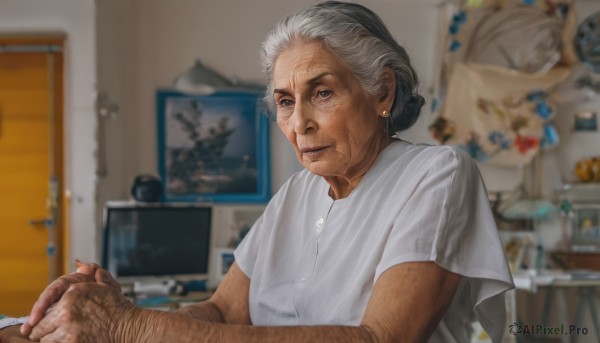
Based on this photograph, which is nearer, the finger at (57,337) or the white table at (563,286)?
the finger at (57,337)

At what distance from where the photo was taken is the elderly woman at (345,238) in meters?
1.18

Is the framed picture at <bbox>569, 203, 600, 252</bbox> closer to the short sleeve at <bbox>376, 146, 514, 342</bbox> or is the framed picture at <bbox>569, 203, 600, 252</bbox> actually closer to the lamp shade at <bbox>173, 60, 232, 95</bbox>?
the lamp shade at <bbox>173, 60, 232, 95</bbox>

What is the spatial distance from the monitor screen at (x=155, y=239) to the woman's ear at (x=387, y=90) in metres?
2.19

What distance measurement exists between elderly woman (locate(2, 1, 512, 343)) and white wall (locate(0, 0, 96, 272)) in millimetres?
3275

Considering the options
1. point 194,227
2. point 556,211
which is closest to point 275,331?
point 194,227

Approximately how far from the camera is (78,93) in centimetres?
469

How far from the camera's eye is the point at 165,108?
5.59 m

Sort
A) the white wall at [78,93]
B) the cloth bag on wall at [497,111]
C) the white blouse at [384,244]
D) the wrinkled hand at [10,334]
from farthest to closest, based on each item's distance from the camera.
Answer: the cloth bag on wall at [497,111], the white wall at [78,93], the wrinkled hand at [10,334], the white blouse at [384,244]

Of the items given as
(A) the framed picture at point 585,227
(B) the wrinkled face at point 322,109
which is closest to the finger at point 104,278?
(B) the wrinkled face at point 322,109

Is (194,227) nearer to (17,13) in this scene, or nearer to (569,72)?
(17,13)

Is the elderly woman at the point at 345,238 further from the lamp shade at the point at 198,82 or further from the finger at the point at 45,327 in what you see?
the lamp shade at the point at 198,82

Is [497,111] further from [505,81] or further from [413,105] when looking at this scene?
[413,105]

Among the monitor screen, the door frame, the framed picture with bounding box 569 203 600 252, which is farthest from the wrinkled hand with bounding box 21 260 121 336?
the framed picture with bounding box 569 203 600 252

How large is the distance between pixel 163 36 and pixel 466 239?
4687mm
